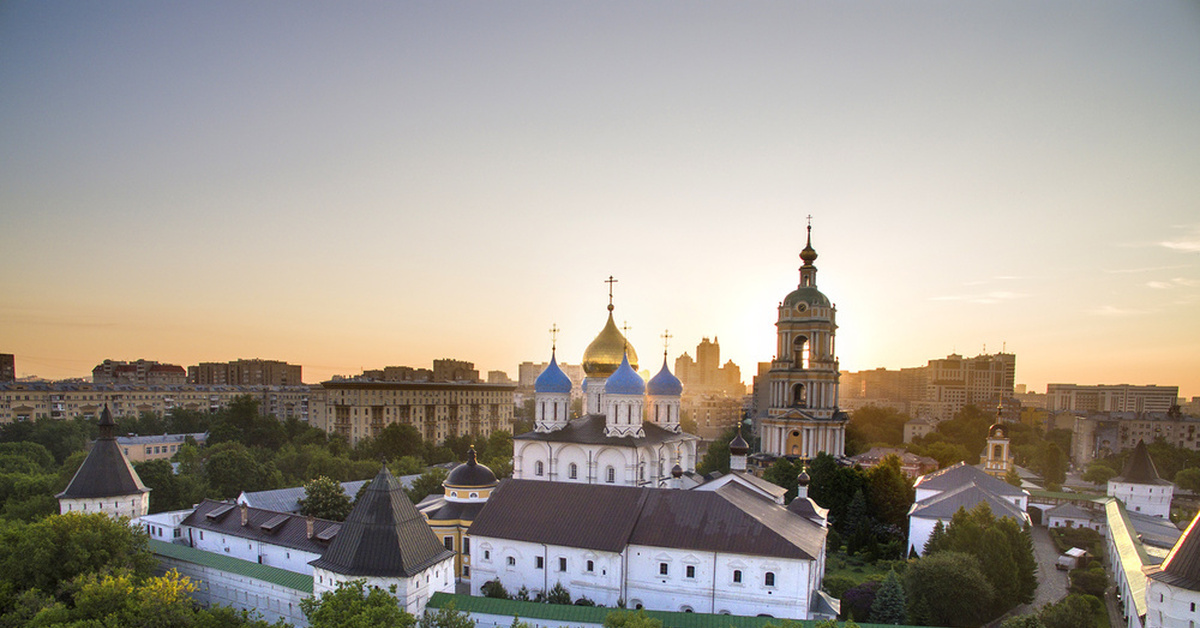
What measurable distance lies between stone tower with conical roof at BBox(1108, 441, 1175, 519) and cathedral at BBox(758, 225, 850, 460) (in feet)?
53.9

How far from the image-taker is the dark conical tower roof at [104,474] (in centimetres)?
2667

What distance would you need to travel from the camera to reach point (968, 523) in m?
26.5

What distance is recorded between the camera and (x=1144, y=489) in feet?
126

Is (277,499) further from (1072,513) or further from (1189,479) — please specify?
(1189,479)

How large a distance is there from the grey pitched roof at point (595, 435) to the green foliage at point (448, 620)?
14.5 m

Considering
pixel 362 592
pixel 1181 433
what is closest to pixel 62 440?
pixel 362 592

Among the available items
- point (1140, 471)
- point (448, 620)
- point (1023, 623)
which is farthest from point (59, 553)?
point (1140, 471)

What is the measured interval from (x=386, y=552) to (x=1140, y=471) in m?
43.5

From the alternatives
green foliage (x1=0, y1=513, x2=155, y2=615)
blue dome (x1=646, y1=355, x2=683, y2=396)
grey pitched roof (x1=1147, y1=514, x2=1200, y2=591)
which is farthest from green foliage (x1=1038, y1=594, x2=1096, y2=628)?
green foliage (x1=0, y1=513, x2=155, y2=615)

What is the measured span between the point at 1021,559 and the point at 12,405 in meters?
72.9

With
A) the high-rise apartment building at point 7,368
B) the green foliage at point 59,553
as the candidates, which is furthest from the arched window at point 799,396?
the high-rise apartment building at point 7,368

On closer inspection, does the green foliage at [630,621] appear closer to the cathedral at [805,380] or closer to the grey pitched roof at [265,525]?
the grey pitched roof at [265,525]

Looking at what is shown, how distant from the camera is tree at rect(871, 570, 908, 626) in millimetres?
22516

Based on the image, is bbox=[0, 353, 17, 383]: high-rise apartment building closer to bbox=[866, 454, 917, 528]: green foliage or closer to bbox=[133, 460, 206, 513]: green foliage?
bbox=[133, 460, 206, 513]: green foliage
